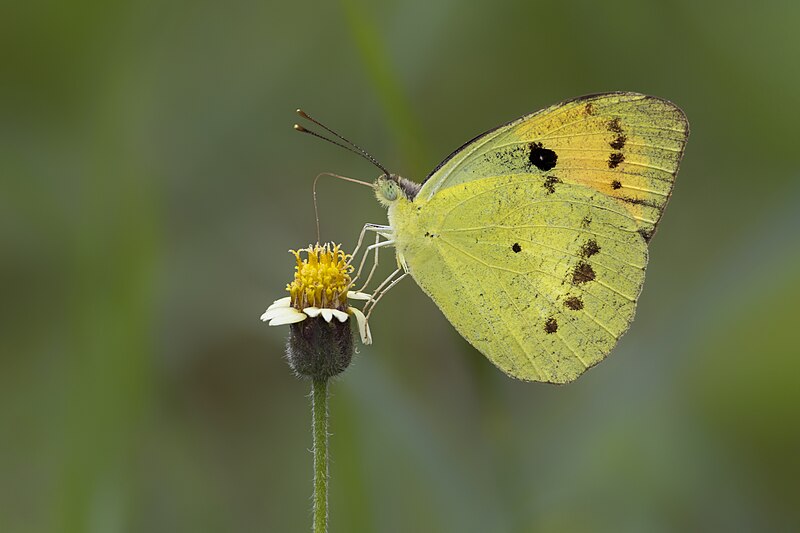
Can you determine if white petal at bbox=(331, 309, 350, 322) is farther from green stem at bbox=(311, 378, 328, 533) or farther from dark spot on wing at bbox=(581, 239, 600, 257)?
dark spot on wing at bbox=(581, 239, 600, 257)

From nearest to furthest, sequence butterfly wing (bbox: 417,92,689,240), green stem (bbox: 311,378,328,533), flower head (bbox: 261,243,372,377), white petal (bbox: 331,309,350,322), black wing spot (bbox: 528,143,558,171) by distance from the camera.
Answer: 1. green stem (bbox: 311,378,328,533)
2. flower head (bbox: 261,243,372,377)
3. white petal (bbox: 331,309,350,322)
4. butterfly wing (bbox: 417,92,689,240)
5. black wing spot (bbox: 528,143,558,171)

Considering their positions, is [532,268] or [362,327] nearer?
[362,327]

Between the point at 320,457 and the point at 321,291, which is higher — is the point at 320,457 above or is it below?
below

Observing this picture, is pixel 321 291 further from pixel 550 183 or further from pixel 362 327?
pixel 550 183

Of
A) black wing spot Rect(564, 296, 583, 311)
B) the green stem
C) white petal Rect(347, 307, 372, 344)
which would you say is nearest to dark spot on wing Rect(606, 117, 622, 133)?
black wing spot Rect(564, 296, 583, 311)

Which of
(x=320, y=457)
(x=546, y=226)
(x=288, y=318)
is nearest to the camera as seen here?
(x=320, y=457)

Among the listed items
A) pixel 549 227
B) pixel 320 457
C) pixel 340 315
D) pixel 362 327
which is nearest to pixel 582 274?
pixel 549 227

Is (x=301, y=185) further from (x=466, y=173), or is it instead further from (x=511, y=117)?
(x=466, y=173)

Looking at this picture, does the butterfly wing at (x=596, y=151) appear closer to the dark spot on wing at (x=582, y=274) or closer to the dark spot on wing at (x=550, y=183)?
the dark spot on wing at (x=550, y=183)
